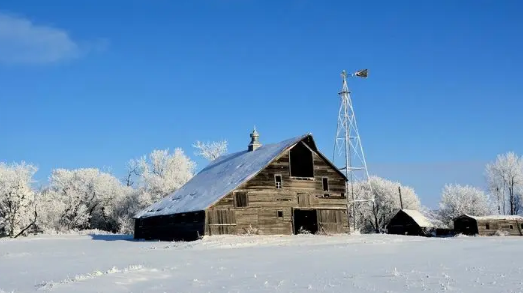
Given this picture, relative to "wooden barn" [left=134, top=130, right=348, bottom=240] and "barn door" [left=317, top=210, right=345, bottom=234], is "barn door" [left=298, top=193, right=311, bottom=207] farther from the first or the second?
"barn door" [left=317, top=210, right=345, bottom=234]

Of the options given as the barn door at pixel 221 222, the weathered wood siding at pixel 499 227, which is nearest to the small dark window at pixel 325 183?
the barn door at pixel 221 222

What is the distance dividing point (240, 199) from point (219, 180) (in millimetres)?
4333

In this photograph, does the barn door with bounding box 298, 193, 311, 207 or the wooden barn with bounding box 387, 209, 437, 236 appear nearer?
the barn door with bounding box 298, 193, 311, 207

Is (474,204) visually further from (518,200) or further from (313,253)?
(313,253)

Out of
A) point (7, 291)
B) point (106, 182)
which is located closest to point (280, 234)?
point (7, 291)

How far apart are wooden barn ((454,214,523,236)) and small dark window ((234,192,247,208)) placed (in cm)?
3093

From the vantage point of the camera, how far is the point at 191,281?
48.9 feet

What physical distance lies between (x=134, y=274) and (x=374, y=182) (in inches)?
3054

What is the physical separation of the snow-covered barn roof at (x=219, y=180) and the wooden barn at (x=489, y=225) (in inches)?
1031

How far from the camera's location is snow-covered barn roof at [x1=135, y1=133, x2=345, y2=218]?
37.9 m

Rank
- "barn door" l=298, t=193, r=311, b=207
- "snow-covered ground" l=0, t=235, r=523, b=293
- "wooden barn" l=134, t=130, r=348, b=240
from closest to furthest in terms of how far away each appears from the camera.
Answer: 1. "snow-covered ground" l=0, t=235, r=523, b=293
2. "wooden barn" l=134, t=130, r=348, b=240
3. "barn door" l=298, t=193, r=311, b=207

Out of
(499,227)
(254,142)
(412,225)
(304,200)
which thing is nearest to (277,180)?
(304,200)

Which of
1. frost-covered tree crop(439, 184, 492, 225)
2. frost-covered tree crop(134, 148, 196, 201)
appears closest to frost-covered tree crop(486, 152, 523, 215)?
frost-covered tree crop(439, 184, 492, 225)

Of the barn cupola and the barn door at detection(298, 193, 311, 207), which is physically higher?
the barn cupola
